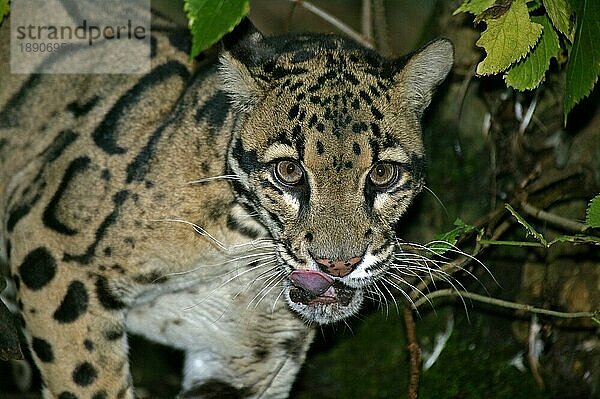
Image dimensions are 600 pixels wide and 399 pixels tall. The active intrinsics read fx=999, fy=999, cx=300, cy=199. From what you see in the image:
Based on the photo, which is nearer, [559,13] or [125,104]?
[559,13]

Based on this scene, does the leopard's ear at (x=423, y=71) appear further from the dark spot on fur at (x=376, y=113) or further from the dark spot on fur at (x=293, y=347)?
the dark spot on fur at (x=293, y=347)

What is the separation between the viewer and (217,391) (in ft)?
15.2

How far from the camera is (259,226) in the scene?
Result: 397 centimetres

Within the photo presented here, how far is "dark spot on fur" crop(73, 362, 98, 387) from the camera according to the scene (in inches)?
157

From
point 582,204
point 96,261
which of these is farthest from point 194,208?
point 582,204

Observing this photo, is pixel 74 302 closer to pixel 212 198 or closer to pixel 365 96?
pixel 212 198

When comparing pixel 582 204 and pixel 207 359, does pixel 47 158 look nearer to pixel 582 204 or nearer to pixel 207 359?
pixel 207 359

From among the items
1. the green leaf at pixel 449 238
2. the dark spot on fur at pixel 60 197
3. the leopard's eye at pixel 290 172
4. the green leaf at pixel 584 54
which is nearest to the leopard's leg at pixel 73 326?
the dark spot on fur at pixel 60 197

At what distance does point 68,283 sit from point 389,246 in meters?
1.29

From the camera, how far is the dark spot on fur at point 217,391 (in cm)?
463

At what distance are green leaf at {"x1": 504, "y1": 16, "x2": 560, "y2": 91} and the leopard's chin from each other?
0.97 metres

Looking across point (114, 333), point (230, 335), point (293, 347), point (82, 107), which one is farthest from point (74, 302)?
point (293, 347)

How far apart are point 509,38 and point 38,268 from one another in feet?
6.70

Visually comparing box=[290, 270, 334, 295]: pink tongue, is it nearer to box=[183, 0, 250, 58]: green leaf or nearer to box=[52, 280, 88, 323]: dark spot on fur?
box=[52, 280, 88, 323]: dark spot on fur
